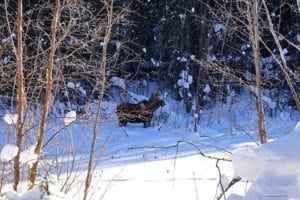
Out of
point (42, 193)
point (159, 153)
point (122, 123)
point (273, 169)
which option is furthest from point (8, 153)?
point (122, 123)

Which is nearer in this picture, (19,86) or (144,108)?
(19,86)

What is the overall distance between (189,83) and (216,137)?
374cm

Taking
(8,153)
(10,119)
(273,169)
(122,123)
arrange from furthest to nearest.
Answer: (122,123) < (10,119) < (8,153) < (273,169)

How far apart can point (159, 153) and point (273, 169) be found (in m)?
8.47

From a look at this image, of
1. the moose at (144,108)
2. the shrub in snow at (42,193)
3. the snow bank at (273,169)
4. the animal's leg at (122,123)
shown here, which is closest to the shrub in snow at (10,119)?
the shrub in snow at (42,193)

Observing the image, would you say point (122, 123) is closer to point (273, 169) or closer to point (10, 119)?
point (10, 119)

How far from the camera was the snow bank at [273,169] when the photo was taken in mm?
1963

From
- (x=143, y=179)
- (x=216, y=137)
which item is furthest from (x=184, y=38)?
(x=143, y=179)

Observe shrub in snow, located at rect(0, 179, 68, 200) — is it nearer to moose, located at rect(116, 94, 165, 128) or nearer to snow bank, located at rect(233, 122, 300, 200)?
snow bank, located at rect(233, 122, 300, 200)

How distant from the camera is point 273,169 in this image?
1987mm

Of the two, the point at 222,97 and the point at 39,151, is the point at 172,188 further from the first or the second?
the point at 222,97

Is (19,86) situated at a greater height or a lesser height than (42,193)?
greater

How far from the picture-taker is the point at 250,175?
2.04 meters

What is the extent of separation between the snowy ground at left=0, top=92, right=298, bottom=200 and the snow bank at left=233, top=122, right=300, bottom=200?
11cm
